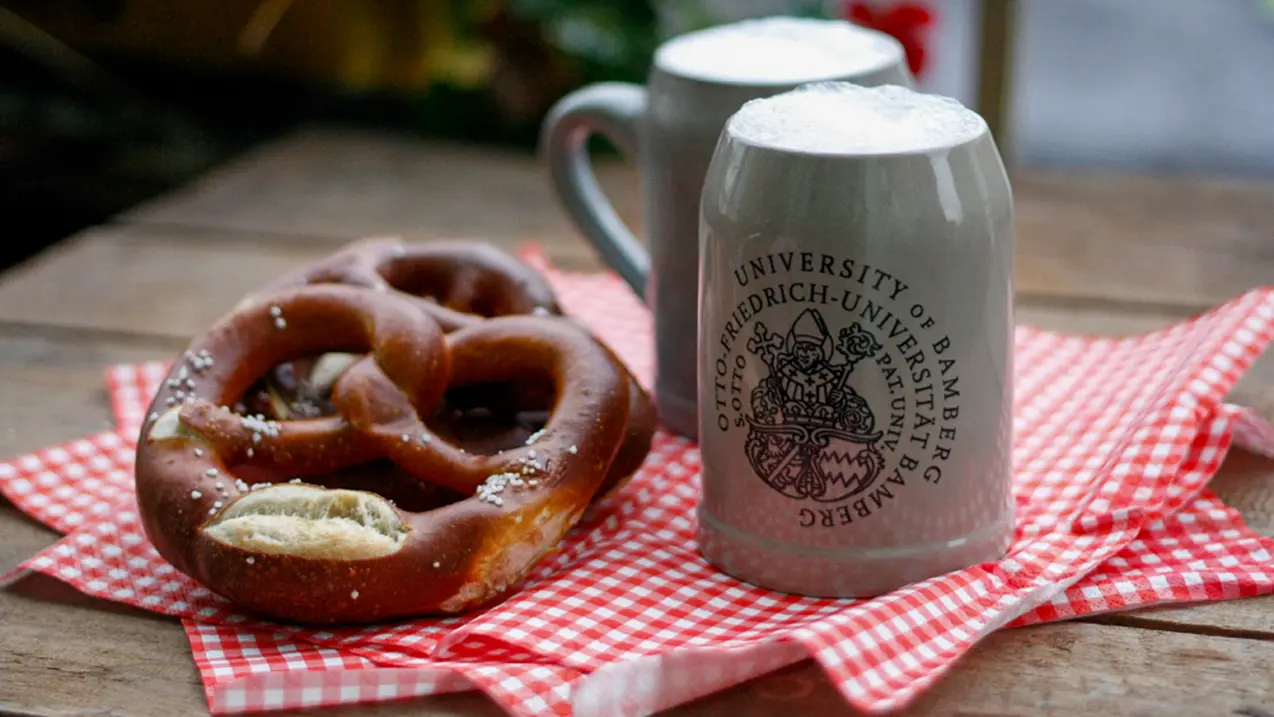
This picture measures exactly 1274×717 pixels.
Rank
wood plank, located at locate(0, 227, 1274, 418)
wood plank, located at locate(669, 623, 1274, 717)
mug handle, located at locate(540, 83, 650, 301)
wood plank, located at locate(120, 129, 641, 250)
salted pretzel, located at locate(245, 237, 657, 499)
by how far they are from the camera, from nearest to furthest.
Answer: wood plank, located at locate(669, 623, 1274, 717) → salted pretzel, located at locate(245, 237, 657, 499) → mug handle, located at locate(540, 83, 650, 301) → wood plank, located at locate(0, 227, 1274, 418) → wood plank, located at locate(120, 129, 641, 250)

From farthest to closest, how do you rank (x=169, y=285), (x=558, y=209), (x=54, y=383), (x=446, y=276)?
(x=558, y=209) < (x=169, y=285) < (x=54, y=383) < (x=446, y=276)

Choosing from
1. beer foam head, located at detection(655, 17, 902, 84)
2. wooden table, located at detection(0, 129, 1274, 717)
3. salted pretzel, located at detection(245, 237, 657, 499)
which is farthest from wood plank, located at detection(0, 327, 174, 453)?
beer foam head, located at detection(655, 17, 902, 84)

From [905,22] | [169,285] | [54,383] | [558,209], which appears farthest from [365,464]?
[905,22]

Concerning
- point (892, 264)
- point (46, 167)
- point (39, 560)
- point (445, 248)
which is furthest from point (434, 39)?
point (892, 264)

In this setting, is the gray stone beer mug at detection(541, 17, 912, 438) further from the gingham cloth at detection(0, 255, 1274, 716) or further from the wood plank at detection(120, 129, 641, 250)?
the wood plank at detection(120, 129, 641, 250)

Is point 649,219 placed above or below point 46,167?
above

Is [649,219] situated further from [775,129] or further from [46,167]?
[46,167]

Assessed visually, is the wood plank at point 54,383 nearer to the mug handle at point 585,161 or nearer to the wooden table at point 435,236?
the wooden table at point 435,236

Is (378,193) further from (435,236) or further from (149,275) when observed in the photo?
(149,275)
